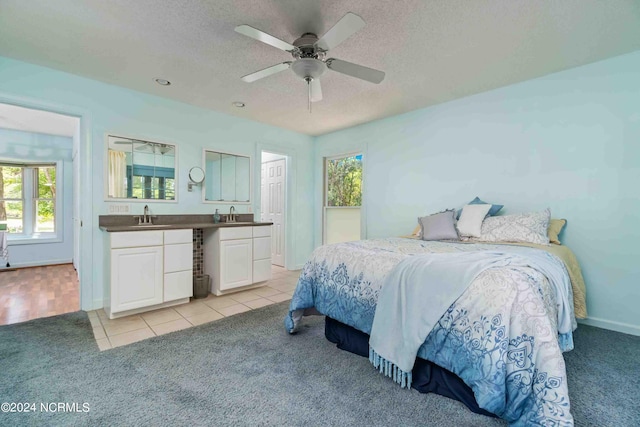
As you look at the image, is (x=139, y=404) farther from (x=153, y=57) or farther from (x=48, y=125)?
(x=48, y=125)

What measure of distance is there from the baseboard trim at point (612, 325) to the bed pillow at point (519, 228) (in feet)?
3.00

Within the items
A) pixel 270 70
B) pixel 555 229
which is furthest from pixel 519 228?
pixel 270 70

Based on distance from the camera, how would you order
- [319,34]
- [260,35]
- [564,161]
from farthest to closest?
1. [564,161]
2. [319,34]
3. [260,35]

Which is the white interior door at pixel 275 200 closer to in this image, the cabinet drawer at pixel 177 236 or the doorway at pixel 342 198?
the doorway at pixel 342 198

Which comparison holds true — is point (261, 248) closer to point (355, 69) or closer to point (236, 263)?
point (236, 263)

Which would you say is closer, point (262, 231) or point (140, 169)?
point (140, 169)

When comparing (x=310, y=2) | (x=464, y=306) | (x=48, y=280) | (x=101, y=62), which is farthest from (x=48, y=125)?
(x=464, y=306)

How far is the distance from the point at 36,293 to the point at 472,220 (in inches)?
205

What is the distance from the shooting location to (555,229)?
106 inches

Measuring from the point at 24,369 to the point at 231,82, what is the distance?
9.54 feet

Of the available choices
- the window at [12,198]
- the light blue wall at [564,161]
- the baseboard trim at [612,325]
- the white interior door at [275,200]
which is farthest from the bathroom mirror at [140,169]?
the baseboard trim at [612,325]

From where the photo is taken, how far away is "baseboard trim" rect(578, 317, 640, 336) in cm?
249

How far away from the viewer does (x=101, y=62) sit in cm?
269

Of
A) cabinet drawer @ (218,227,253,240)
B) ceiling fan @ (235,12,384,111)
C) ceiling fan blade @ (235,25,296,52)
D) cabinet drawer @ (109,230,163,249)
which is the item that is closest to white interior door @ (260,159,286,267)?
cabinet drawer @ (218,227,253,240)
